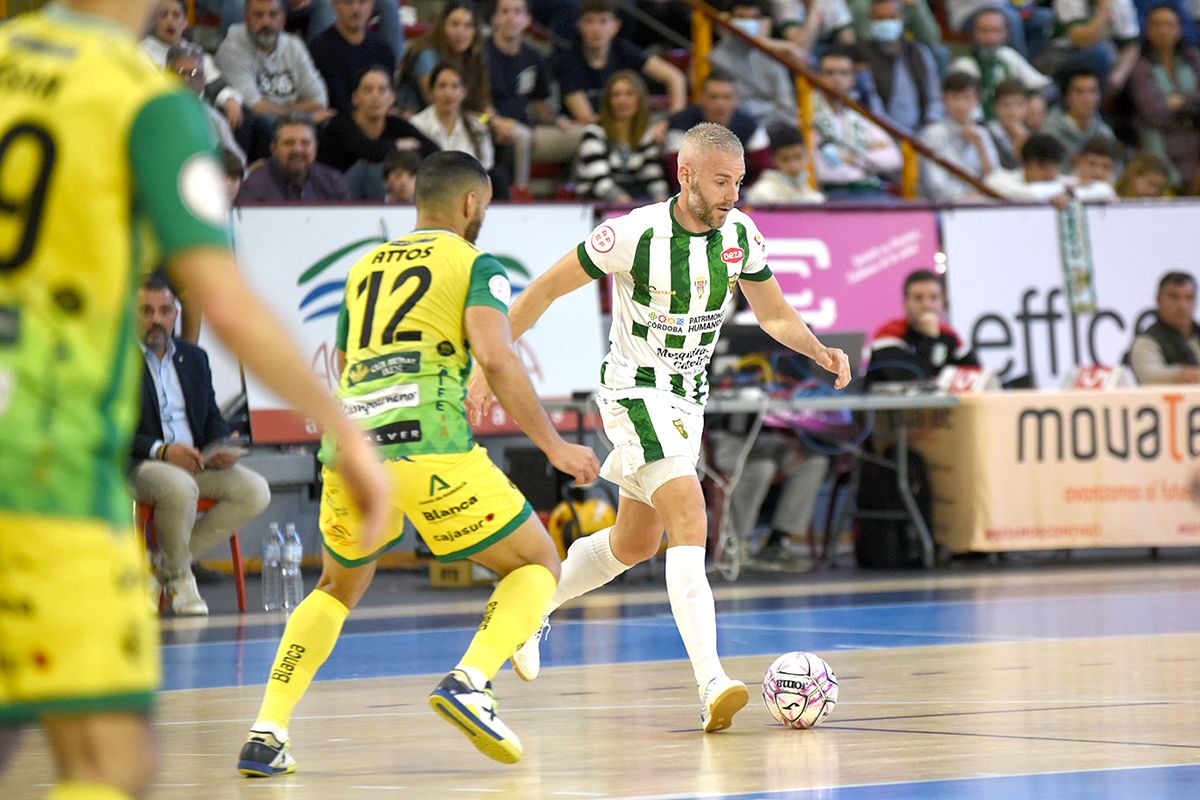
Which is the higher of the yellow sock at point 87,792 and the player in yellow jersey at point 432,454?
the player in yellow jersey at point 432,454

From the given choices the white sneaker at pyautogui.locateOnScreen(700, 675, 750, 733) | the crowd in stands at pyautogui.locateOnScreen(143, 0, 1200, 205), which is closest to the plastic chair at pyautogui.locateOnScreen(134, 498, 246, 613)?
the crowd in stands at pyautogui.locateOnScreen(143, 0, 1200, 205)

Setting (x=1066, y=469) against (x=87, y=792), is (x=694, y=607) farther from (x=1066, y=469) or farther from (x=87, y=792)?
(x=1066, y=469)

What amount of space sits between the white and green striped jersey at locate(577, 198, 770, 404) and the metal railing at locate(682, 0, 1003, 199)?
870 cm

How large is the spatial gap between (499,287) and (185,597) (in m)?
6.22

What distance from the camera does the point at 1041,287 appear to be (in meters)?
14.6

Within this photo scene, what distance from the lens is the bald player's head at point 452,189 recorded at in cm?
586

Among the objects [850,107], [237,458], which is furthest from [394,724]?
[850,107]

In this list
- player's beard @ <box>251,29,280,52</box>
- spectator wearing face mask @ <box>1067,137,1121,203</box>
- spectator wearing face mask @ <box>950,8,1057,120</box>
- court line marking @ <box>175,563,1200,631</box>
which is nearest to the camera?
court line marking @ <box>175,563,1200,631</box>

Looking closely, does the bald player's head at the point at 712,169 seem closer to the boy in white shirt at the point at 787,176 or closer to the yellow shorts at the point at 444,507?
the yellow shorts at the point at 444,507

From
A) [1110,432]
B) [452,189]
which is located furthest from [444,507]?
[1110,432]

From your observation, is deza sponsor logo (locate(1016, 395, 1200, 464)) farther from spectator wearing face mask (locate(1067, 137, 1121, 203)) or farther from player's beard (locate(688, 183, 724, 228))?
player's beard (locate(688, 183, 724, 228))

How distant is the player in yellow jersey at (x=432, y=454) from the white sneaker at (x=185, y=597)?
5.71m

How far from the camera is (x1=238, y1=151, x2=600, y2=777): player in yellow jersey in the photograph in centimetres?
555

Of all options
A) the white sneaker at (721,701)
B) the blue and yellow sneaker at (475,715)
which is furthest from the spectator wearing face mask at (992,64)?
the blue and yellow sneaker at (475,715)
